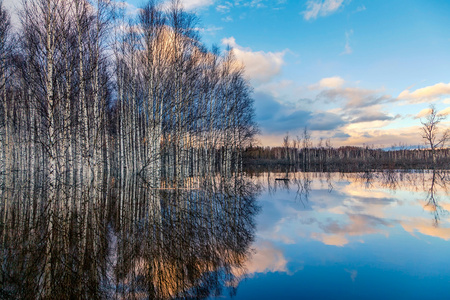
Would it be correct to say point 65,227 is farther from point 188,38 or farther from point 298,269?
point 188,38

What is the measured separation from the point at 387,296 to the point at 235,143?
20.2 m

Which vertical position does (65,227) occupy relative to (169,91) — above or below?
below

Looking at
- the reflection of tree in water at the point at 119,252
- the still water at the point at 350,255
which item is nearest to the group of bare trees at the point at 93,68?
the reflection of tree in water at the point at 119,252

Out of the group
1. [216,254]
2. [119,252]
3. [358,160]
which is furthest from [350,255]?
[358,160]

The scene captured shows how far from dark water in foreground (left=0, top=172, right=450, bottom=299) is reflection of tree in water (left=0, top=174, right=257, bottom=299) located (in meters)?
0.02

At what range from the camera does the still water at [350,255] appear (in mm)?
3359

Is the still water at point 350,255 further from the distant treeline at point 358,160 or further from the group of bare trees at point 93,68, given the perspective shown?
the distant treeline at point 358,160

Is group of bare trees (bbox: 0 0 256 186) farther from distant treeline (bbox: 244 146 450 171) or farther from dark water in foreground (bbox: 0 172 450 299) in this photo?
distant treeline (bbox: 244 146 450 171)

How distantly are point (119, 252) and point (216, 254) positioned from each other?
1784 millimetres

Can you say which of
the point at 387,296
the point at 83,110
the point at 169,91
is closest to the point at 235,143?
the point at 169,91

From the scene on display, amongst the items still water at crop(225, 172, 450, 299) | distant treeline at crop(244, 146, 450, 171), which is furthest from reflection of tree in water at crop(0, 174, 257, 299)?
distant treeline at crop(244, 146, 450, 171)

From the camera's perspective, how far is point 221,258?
419 centimetres

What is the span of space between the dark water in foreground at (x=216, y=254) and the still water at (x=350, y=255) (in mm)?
20

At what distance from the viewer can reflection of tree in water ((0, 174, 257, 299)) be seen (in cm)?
309
